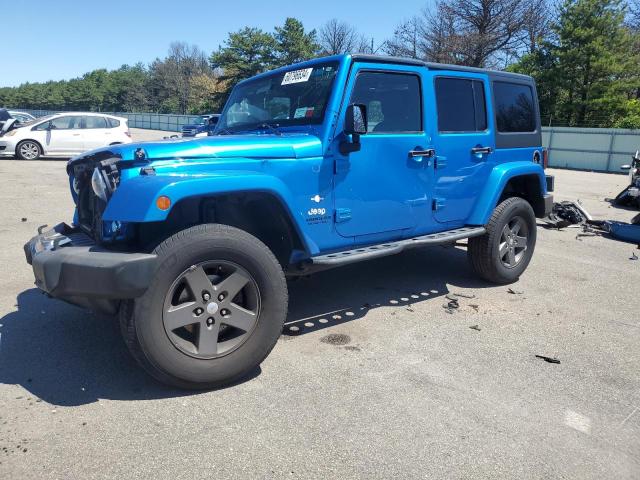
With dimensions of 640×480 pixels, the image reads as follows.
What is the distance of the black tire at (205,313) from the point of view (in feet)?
9.20

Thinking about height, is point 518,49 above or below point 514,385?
above

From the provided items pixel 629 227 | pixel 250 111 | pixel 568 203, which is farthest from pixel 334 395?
pixel 568 203

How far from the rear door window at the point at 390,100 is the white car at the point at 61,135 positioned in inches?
551

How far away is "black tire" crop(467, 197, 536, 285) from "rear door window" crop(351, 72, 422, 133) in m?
1.47

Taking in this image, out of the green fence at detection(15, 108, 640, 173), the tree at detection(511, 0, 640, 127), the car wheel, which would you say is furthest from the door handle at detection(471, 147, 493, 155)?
the tree at detection(511, 0, 640, 127)

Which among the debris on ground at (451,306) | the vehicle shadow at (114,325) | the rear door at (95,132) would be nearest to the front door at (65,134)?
the rear door at (95,132)

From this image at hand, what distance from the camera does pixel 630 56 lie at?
29.4m

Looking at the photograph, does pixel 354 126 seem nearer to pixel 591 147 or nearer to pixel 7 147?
pixel 7 147

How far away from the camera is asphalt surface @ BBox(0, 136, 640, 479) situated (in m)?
2.47

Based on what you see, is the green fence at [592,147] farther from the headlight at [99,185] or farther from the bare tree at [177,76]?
the bare tree at [177,76]

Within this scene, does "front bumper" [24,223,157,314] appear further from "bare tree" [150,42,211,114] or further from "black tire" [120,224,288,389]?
"bare tree" [150,42,211,114]

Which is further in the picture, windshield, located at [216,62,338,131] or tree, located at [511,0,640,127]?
tree, located at [511,0,640,127]

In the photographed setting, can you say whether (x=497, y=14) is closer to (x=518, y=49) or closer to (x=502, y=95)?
(x=518, y=49)

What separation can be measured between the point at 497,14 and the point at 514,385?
40.0 m
